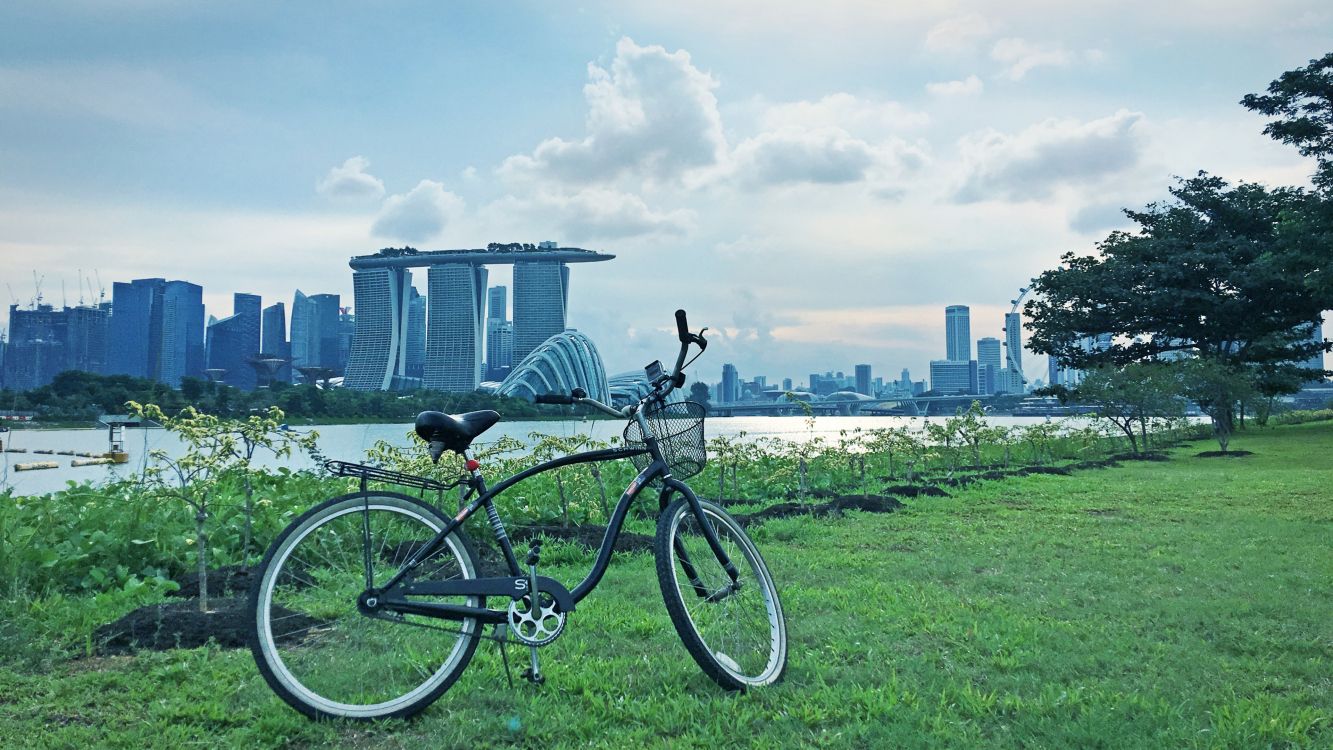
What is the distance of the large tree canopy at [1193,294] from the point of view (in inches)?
1036

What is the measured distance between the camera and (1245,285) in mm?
25812

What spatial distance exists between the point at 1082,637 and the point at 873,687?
1.39m

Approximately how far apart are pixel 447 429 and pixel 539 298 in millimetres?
44382

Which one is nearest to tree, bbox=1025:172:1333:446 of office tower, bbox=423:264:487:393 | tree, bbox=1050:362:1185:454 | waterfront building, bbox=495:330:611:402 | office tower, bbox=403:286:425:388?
tree, bbox=1050:362:1185:454

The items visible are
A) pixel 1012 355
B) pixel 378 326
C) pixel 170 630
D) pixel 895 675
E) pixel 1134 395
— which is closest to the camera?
pixel 895 675

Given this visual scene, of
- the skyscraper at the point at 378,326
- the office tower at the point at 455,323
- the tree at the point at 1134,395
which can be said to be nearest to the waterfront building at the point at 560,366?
the office tower at the point at 455,323

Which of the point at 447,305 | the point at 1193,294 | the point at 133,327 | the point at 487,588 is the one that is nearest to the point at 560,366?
the point at 133,327

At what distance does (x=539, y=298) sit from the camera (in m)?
46.8

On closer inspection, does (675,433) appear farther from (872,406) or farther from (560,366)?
(872,406)

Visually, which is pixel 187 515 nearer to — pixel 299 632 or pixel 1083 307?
pixel 299 632

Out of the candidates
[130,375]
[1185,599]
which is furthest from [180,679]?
[130,375]

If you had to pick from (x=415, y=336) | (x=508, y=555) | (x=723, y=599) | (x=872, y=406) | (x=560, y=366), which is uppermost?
(x=415, y=336)

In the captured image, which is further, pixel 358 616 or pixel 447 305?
pixel 447 305

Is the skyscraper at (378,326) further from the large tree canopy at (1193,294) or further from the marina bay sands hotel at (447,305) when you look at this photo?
the large tree canopy at (1193,294)
